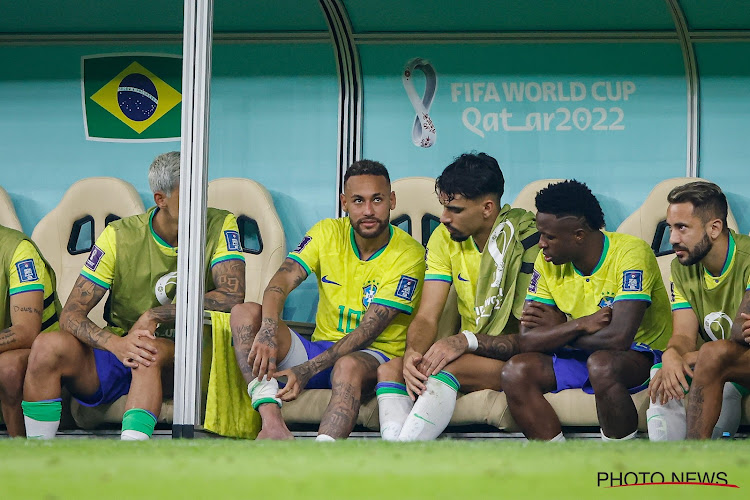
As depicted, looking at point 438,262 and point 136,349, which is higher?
point 438,262

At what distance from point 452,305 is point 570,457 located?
6.10 feet

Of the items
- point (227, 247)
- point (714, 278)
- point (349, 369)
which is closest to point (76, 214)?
point (227, 247)

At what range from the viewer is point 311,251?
157 inches

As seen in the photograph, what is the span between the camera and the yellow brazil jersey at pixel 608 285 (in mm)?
3639

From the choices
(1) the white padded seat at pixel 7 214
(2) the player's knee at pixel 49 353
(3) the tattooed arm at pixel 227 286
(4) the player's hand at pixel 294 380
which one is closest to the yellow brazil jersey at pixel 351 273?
(3) the tattooed arm at pixel 227 286

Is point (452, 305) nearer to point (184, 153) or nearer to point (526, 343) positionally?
point (526, 343)

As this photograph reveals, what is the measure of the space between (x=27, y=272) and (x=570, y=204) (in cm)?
202

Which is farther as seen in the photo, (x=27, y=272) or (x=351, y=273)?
(x=351, y=273)

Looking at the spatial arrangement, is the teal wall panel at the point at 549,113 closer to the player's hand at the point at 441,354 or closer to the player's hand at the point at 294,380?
the player's hand at the point at 441,354

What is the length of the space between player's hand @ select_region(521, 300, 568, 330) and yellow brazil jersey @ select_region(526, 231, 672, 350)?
4 centimetres

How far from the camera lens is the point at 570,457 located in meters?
2.16

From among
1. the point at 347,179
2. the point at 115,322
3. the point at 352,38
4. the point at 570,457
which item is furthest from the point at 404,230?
the point at 570,457

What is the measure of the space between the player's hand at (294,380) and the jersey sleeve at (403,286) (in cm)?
39

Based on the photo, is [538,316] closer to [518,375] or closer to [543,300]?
[543,300]
